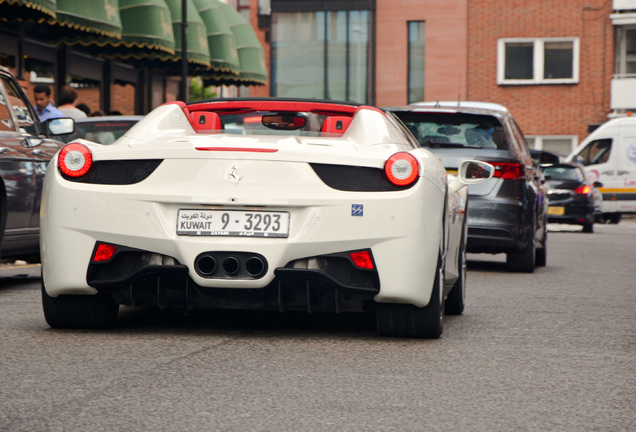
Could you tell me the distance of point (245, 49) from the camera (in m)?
31.5

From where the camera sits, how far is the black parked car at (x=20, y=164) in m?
8.44

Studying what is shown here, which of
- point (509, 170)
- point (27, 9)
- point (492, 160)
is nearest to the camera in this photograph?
point (492, 160)

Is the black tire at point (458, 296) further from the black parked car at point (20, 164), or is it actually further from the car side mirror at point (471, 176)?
the black parked car at point (20, 164)

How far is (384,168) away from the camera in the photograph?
222 inches

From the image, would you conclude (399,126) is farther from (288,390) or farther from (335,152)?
(288,390)

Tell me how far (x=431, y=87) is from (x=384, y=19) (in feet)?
10.4

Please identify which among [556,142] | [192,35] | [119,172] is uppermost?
[192,35]

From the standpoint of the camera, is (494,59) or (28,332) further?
(494,59)

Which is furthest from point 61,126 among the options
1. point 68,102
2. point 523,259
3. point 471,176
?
point 68,102

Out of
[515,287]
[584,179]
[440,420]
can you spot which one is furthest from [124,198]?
[584,179]

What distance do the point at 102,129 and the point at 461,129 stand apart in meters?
4.72

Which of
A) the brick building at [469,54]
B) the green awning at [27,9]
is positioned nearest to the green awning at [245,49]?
the brick building at [469,54]

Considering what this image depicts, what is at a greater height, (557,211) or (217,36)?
(217,36)

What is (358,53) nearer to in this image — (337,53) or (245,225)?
(337,53)
